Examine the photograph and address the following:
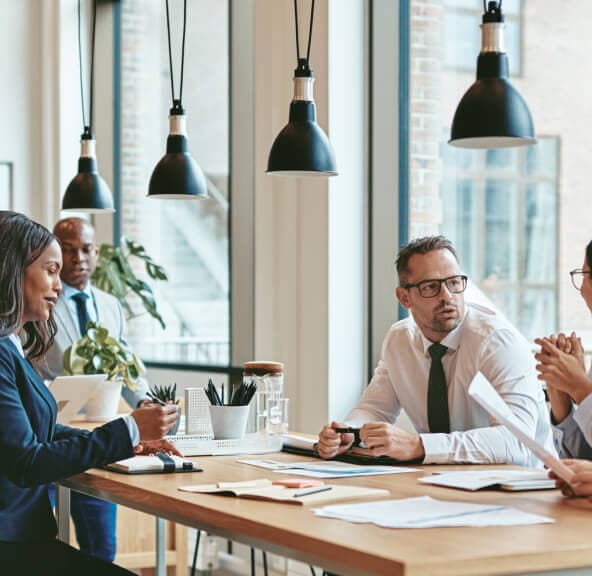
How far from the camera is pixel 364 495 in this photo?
256cm

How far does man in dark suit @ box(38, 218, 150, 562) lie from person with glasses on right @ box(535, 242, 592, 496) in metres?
2.06

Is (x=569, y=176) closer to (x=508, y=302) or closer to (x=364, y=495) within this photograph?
(x=508, y=302)

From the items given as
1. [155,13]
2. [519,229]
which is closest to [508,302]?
[519,229]

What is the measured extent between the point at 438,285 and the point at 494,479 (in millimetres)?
983

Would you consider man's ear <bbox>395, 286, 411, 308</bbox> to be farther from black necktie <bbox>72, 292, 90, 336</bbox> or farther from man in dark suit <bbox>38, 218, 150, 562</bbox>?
black necktie <bbox>72, 292, 90, 336</bbox>

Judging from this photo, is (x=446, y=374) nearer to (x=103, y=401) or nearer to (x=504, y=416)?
(x=504, y=416)

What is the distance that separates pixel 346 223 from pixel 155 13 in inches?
134

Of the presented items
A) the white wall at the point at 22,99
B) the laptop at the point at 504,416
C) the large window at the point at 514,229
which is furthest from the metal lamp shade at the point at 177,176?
the white wall at the point at 22,99

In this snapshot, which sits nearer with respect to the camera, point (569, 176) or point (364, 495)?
point (364, 495)

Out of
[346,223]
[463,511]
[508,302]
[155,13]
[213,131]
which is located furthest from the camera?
[155,13]

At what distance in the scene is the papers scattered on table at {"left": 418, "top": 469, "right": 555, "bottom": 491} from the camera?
2.62 metres

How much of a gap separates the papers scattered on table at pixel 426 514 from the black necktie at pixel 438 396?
1.11 meters

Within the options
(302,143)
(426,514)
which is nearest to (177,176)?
(302,143)

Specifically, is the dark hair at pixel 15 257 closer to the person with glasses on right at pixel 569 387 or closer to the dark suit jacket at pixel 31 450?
the dark suit jacket at pixel 31 450
